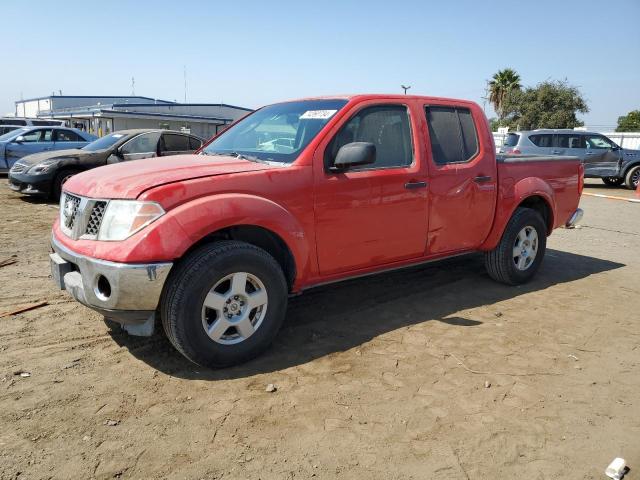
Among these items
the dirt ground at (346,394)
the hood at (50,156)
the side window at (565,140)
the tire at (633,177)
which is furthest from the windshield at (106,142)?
the tire at (633,177)

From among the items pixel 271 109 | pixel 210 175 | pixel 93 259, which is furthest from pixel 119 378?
pixel 271 109

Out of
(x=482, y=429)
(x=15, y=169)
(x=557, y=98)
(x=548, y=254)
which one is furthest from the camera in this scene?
(x=557, y=98)

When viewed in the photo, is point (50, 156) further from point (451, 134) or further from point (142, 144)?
point (451, 134)

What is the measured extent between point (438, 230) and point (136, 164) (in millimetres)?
2573

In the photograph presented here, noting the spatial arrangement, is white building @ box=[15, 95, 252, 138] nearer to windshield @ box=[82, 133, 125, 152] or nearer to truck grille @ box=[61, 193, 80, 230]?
windshield @ box=[82, 133, 125, 152]

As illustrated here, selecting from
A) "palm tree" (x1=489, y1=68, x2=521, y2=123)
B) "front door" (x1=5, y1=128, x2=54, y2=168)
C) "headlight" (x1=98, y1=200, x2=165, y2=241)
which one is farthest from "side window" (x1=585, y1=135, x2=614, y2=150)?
"palm tree" (x1=489, y1=68, x2=521, y2=123)

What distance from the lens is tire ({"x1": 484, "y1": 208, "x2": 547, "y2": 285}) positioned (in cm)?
510

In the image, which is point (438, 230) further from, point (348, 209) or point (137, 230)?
point (137, 230)

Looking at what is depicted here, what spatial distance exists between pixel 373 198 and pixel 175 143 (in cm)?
768

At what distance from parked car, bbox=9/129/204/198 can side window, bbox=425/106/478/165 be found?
22.4 ft

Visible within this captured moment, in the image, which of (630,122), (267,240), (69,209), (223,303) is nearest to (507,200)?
(267,240)

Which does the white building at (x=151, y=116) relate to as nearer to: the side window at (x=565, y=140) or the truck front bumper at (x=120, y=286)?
the side window at (x=565, y=140)

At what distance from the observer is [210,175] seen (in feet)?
10.6

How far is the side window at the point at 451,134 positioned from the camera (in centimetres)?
442
